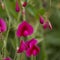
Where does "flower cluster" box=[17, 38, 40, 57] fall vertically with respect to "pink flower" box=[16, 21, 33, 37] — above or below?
below

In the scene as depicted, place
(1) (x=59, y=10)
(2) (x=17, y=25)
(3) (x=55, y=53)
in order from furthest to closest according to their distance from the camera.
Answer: (1) (x=59, y=10)
(3) (x=55, y=53)
(2) (x=17, y=25)

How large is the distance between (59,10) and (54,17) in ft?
0.31

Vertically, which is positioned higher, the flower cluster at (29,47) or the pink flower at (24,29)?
the pink flower at (24,29)

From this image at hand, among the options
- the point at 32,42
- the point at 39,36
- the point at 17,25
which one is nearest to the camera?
the point at 32,42

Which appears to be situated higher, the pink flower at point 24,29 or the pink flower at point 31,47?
the pink flower at point 24,29

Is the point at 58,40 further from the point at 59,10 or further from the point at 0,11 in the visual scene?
the point at 0,11

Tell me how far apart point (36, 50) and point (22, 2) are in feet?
0.77

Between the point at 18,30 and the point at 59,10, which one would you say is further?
the point at 59,10

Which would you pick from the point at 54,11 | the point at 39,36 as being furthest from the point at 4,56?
the point at 54,11

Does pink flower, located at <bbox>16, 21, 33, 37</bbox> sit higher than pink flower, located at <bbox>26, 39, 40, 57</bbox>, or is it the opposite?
pink flower, located at <bbox>16, 21, 33, 37</bbox>

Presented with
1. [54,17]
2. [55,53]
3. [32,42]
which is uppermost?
[32,42]

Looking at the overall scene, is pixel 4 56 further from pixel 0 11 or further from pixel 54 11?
pixel 54 11

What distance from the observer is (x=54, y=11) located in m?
2.20

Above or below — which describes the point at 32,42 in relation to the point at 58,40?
above
